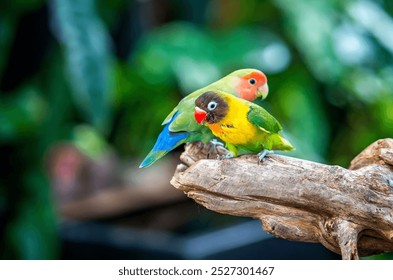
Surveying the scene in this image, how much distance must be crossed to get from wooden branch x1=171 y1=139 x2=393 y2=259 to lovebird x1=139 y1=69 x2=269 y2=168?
0.03 meters

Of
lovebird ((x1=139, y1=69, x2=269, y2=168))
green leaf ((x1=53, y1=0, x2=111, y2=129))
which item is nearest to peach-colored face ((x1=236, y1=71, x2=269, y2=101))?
lovebird ((x1=139, y1=69, x2=269, y2=168))

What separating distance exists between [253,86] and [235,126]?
1.4 inches

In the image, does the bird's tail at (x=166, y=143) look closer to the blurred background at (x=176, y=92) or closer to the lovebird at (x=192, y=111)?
the lovebird at (x=192, y=111)

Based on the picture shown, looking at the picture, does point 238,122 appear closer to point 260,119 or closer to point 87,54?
point 260,119

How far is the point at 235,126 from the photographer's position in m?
0.45

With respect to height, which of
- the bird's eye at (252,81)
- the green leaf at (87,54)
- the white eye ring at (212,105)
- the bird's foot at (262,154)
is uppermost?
the bird's eye at (252,81)

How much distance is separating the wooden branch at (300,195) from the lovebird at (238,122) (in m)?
0.02

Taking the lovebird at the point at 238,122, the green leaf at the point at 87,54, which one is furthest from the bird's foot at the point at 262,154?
the green leaf at the point at 87,54

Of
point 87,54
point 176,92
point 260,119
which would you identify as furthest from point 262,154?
point 176,92

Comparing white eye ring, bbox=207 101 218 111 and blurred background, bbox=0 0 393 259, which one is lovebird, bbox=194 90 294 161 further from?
blurred background, bbox=0 0 393 259

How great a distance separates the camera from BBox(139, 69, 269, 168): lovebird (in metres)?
0.47

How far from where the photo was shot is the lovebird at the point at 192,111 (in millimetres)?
467

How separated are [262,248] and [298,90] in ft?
1.10

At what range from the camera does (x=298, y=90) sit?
1296 millimetres
